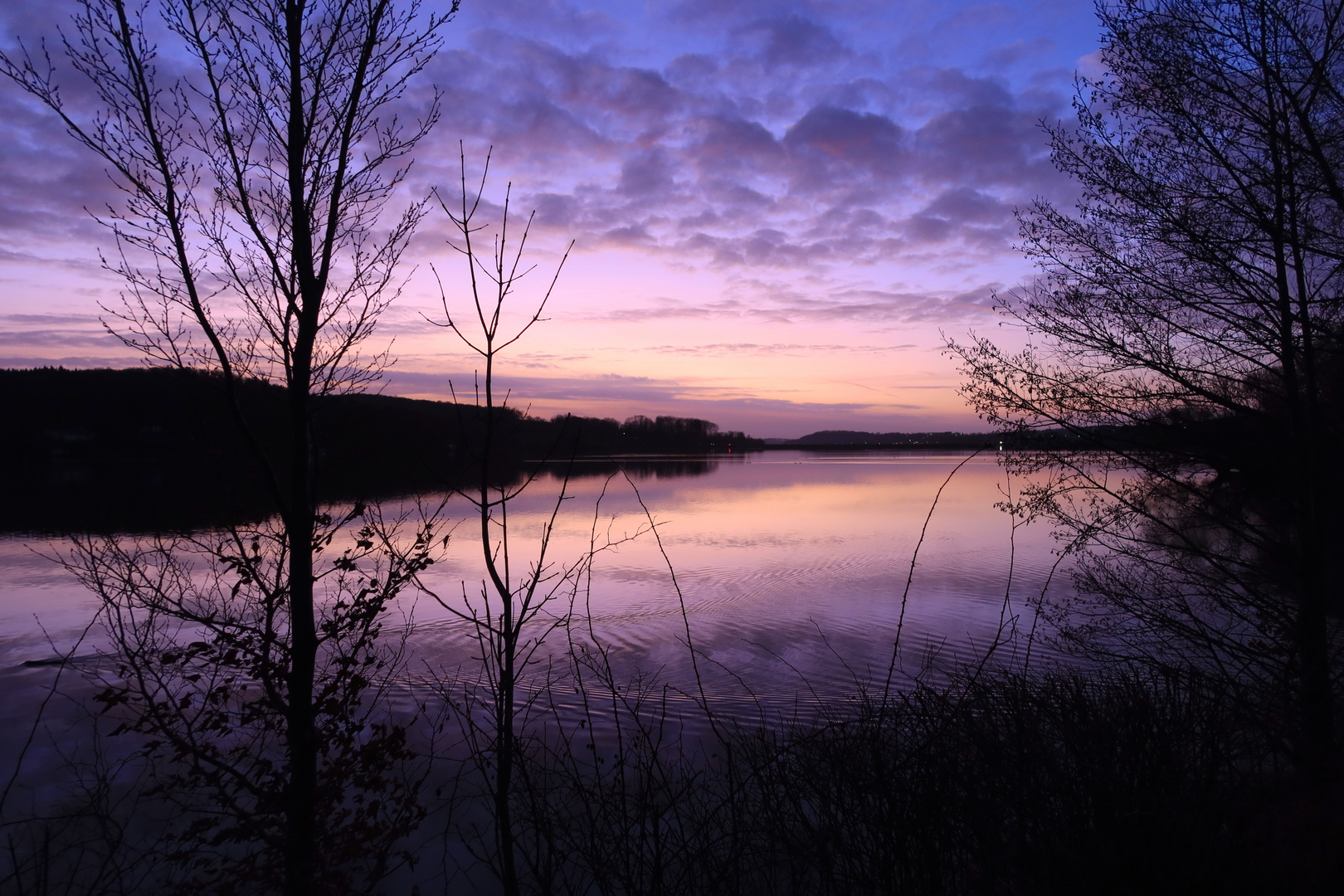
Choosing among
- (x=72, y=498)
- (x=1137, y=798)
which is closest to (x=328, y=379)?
(x=1137, y=798)

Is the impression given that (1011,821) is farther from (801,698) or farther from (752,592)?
(752,592)

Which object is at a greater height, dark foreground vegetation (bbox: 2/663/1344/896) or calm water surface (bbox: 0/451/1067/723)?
dark foreground vegetation (bbox: 2/663/1344/896)

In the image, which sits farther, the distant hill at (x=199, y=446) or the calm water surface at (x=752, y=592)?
the calm water surface at (x=752, y=592)

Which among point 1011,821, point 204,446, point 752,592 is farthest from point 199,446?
point 752,592

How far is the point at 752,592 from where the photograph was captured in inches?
573

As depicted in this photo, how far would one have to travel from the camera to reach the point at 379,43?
458 cm

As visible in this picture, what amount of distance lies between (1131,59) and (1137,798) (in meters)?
6.89

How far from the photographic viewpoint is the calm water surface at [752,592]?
10.4m

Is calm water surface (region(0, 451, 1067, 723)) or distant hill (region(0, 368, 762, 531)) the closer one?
distant hill (region(0, 368, 762, 531))

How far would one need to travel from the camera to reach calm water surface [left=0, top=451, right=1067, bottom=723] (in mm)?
10391

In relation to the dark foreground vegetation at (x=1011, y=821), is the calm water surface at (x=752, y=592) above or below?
below

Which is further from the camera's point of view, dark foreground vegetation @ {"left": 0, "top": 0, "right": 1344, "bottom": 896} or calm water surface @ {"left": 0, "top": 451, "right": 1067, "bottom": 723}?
calm water surface @ {"left": 0, "top": 451, "right": 1067, "bottom": 723}

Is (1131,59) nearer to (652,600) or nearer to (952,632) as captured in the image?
(952,632)

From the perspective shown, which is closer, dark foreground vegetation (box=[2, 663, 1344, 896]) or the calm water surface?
dark foreground vegetation (box=[2, 663, 1344, 896])
